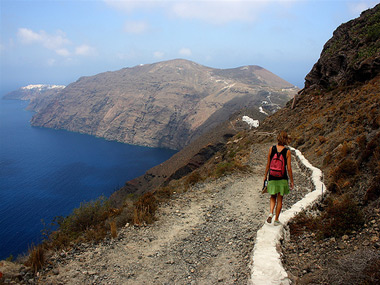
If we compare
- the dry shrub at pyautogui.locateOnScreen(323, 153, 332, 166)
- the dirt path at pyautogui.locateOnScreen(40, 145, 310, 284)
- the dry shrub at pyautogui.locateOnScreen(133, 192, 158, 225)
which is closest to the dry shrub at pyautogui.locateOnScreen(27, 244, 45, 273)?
the dirt path at pyautogui.locateOnScreen(40, 145, 310, 284)

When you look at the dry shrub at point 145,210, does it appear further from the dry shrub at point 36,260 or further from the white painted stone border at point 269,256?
the white painted stone border at point 269,256

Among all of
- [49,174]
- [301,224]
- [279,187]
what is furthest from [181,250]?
[49,174]

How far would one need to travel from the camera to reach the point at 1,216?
158 ft

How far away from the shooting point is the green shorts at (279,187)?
486 cm

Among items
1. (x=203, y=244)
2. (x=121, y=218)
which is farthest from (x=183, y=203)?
(x=203, y=244)

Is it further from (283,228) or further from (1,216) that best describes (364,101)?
(1,216)

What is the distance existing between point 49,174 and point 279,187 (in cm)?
8435

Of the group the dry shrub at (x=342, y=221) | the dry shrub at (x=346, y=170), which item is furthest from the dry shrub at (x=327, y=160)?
the dry shrub at (x=342, y=221)

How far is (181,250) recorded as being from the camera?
17.4 ft

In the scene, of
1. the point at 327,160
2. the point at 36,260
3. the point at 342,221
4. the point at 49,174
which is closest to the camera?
the point at 342,221

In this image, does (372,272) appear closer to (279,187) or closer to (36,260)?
(279,187)

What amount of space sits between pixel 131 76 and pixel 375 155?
20203 centimetres

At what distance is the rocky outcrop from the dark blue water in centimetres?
2558

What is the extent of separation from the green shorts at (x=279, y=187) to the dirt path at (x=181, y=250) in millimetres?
1084
